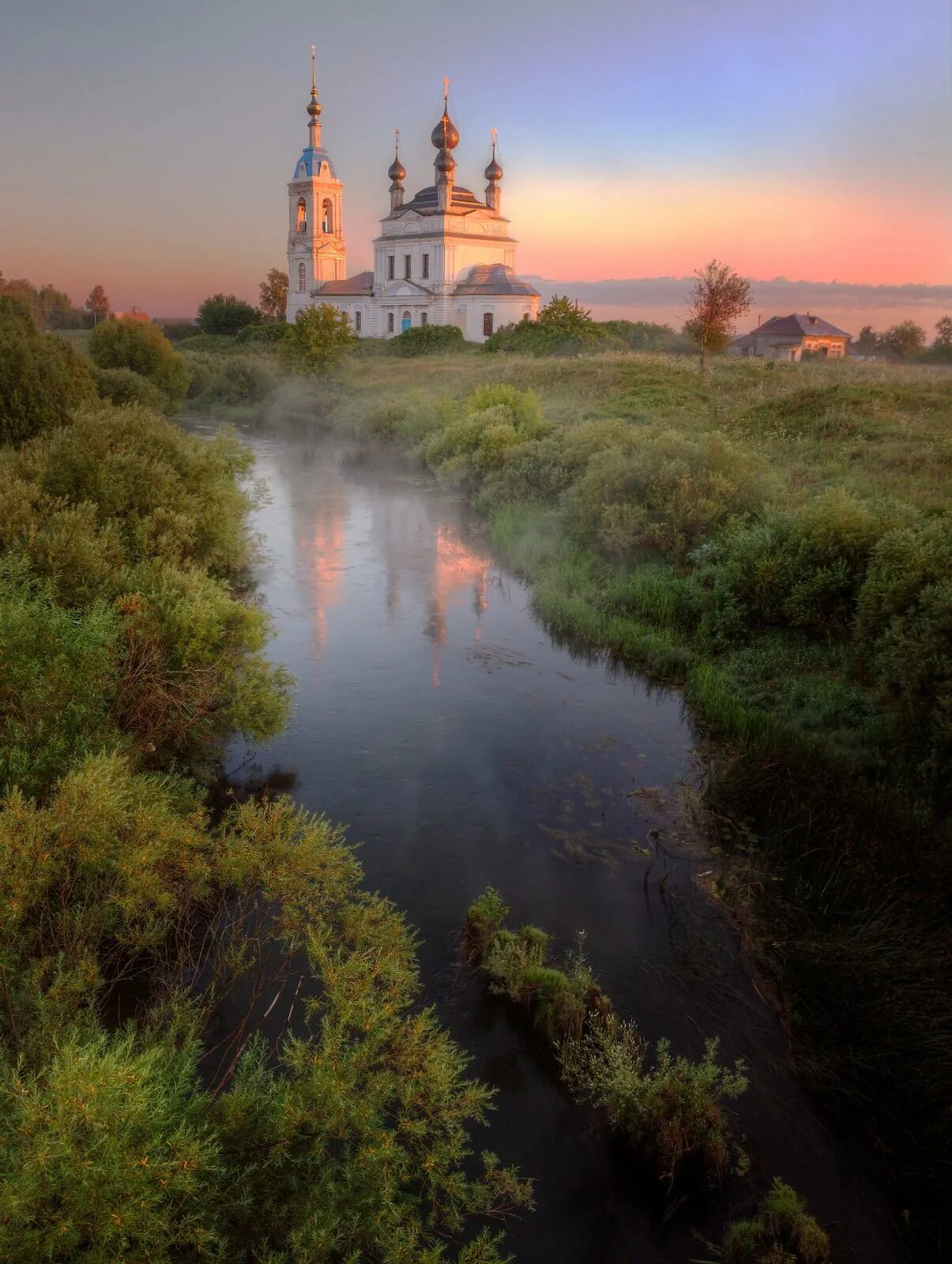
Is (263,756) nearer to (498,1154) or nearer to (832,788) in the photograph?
(498,1154)

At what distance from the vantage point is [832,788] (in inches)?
323

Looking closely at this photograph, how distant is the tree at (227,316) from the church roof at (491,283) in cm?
2510

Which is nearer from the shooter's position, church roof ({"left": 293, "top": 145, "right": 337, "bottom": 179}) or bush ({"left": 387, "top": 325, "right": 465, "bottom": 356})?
bush ({"left": 387, "top": 325, "right": 465, "bottom": 356})

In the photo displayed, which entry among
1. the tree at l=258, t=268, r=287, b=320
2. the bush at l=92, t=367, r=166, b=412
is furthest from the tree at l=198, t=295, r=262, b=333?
the bush at l=92, t=367, r=166, b=412

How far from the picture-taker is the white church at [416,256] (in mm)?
60219

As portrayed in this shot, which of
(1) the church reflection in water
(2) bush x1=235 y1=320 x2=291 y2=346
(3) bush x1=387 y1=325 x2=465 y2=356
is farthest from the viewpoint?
(2) bush x1=235 y1=320 x2=291 y2=346

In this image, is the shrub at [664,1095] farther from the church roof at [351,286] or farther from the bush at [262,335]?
the church roof at [351,286]

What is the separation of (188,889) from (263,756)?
13.8ft

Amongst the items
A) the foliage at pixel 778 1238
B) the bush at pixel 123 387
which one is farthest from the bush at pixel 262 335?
the foliage at pixel 778 1238

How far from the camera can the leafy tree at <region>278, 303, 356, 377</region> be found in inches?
1730

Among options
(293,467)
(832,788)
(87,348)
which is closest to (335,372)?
(87,348)

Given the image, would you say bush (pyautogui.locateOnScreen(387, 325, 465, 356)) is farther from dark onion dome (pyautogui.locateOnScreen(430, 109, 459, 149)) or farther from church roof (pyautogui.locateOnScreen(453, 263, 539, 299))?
dark onion dome (pyautogui.locateOnScreen(430, 109, 459, 149))

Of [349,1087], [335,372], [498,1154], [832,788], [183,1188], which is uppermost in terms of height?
[335,372]

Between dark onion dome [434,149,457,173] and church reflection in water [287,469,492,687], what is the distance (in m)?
46.6
